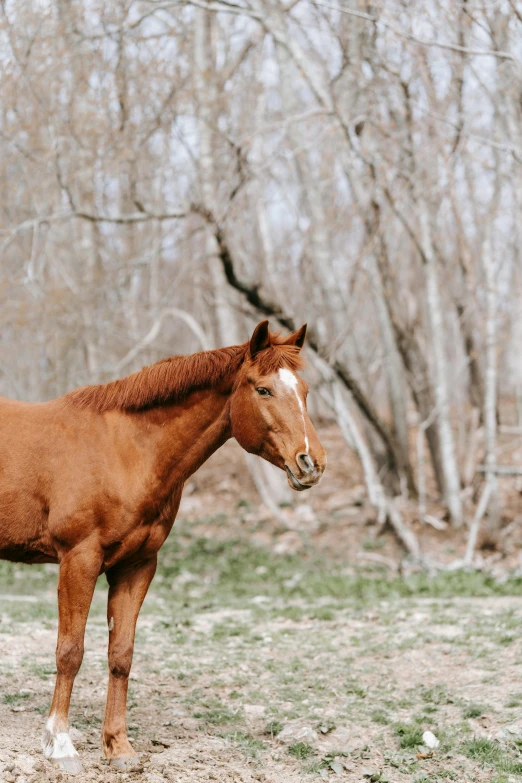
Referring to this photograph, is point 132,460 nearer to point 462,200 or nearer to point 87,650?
point 87,650

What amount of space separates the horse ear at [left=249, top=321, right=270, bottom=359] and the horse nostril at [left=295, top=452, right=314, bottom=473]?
2.28 feet

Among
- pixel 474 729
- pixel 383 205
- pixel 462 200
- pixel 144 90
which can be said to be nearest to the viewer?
pixel 474 729

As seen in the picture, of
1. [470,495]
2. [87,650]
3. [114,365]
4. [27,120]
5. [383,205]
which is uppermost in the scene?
[27,120]

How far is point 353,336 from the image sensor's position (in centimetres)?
1277

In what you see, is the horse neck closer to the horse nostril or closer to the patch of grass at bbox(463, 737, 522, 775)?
the horse nostril

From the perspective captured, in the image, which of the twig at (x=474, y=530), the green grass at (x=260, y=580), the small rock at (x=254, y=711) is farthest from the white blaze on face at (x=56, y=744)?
the twig at (x=474, y=530)

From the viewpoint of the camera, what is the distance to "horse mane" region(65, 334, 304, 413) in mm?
4293

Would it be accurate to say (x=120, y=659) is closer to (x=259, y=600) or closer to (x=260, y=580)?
(x=259, y=600)

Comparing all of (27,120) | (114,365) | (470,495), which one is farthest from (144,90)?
(470,495)

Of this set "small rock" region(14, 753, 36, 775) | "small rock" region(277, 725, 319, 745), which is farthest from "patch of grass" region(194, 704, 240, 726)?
"small rock" region(14, 753, 36, 775)

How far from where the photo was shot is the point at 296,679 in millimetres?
5781

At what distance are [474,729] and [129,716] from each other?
2232 millimetres

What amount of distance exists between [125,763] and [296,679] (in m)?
2.04

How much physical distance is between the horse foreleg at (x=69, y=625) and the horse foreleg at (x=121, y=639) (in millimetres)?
252
